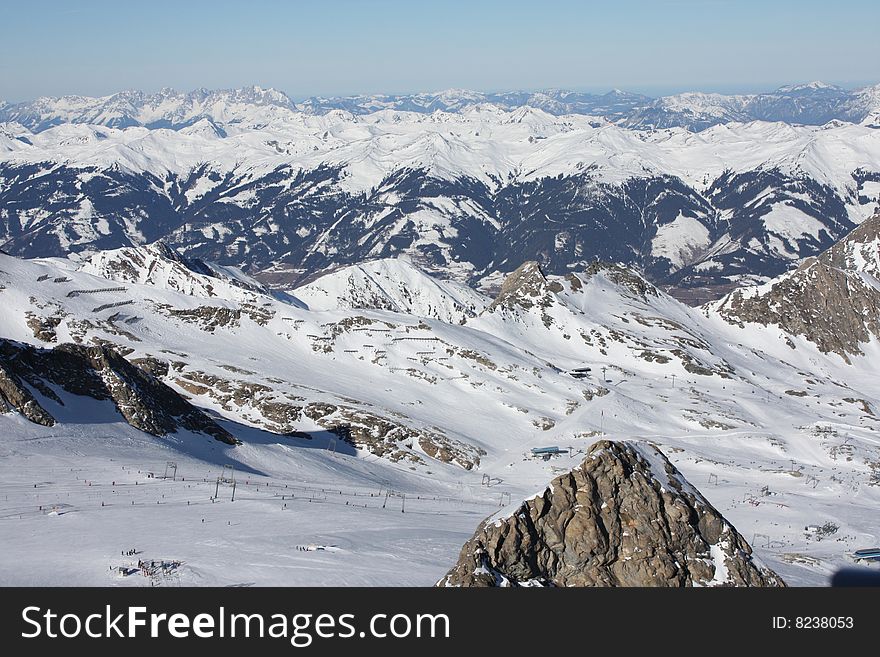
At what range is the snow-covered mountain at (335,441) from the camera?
2047 inches

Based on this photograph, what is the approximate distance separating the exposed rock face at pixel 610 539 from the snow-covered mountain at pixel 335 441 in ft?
34.2

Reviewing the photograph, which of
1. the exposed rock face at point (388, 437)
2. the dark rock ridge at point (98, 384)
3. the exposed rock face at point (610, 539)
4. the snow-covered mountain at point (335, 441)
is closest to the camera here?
the exposed rock face at point (610, 539)

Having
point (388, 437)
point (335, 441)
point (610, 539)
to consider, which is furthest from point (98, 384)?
point (610, 539)

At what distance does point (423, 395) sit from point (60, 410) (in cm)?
8294

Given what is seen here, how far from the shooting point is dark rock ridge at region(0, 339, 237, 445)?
88.8 metres

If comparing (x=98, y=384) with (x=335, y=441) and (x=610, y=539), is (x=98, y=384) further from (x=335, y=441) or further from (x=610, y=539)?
(x=610, y=539)

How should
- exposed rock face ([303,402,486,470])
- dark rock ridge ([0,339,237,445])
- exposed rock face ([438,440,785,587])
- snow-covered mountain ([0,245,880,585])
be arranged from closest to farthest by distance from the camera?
exposed rock face ([438,440,785,587]) → snow-covered mountain ([0,245,880,585]) → dark rock ridge ([0,339,237,445]) → exposed rock face ([303,402,486,470])

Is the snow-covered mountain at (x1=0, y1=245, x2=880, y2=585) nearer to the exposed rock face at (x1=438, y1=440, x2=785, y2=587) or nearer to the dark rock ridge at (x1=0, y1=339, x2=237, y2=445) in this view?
the dark rock ridge at (x1=0, y1=339, x2=237, y2=445)

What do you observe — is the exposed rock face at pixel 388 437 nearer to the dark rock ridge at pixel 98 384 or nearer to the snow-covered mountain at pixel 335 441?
the snow-covered mountain at pixel 335 441

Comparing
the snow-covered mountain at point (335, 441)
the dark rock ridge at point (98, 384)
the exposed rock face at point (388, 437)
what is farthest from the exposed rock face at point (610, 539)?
the exposed rock face at point (388, 437)

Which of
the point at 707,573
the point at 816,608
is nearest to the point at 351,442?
the point at 707,573

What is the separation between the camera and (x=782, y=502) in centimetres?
10250

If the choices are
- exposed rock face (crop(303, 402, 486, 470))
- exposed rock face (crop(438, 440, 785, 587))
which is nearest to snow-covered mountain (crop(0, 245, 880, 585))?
exposed rock face (crop(303, 402, 486, 470))

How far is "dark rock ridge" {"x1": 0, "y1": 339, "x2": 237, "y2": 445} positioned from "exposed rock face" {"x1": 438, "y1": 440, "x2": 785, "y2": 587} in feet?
213
